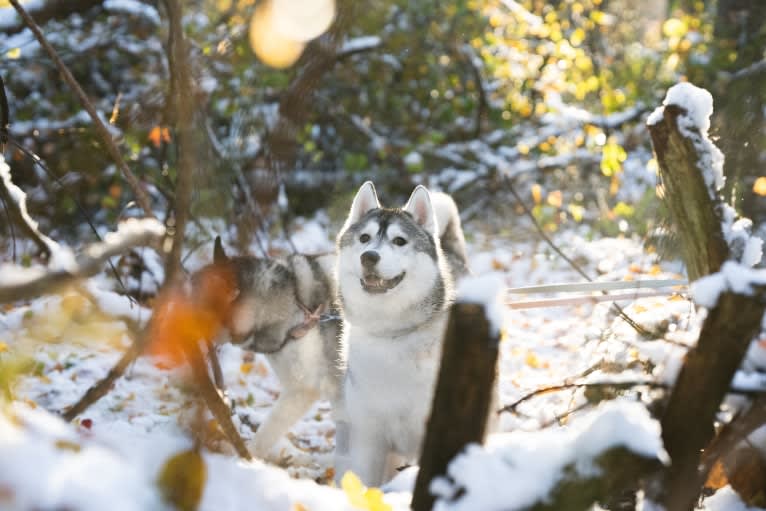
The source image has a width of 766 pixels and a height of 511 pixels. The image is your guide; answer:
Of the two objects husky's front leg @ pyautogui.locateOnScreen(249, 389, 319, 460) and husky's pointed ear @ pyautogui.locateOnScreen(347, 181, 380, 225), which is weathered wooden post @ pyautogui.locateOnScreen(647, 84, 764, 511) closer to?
husky's pointed ear @ pyautogui.locateOnScreen(347, 181, 380, 225)

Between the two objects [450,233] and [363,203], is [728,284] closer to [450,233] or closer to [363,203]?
[363,203]

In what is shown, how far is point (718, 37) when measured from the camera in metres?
7.57

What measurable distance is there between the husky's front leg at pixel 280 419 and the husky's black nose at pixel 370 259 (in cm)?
109

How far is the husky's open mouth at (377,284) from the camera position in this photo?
3043mm

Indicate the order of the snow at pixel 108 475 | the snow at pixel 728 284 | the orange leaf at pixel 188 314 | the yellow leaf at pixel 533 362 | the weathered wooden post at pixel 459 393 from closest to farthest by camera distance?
the snow at pixel 108 475 < the weathered wooden post at pixel 459 393 < the snow at pixel 728 284 < the orange leaf at pixel 188 314 < the yellow leaf at pixel 533 362

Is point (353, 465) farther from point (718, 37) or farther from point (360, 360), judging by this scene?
point (718, 37)

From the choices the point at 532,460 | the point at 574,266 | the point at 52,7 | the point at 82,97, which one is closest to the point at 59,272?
the point at 532,460

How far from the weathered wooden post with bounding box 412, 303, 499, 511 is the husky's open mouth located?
158cm

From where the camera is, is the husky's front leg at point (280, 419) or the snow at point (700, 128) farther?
the husky's front leg at point (280, 419)

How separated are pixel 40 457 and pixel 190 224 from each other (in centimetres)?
542

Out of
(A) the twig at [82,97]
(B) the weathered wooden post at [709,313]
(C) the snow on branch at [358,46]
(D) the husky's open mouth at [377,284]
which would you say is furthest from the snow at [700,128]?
(C) the snow on branch at [358,46]

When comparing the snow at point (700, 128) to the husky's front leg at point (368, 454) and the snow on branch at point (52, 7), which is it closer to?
the husky's front leg at point (368, 454)

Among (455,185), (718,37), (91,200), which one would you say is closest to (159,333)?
(91,200)

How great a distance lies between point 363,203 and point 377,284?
75 centimetres
